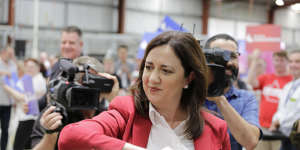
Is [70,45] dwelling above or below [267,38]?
below

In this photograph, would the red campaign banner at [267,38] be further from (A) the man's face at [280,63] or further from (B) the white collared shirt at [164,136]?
(B) the white collared shirt at [164,136]

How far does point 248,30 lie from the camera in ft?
23.2

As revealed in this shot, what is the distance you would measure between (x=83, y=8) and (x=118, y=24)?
1500 millimetres

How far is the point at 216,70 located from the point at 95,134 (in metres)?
0.61

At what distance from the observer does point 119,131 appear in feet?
4.09

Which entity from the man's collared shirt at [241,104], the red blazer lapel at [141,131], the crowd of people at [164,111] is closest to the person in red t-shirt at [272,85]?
the man's collared shirt at [241,104]

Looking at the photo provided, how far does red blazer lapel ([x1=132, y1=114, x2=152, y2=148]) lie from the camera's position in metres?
1.24

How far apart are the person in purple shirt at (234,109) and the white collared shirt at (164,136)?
0.31m

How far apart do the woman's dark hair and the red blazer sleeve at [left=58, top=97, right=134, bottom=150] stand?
0.37 ft

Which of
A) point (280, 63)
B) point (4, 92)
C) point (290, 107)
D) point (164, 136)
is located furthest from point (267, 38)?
point (164, 136)

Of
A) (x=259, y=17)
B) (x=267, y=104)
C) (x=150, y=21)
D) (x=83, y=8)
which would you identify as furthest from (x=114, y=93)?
(x=259, y=17)

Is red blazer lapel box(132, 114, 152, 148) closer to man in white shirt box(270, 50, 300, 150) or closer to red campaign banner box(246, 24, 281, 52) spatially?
man in white shirt box(270, 50, 300, 150)

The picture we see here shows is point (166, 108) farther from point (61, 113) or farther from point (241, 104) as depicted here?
point (241, 104)

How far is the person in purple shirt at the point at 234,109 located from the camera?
1558 millimetres
